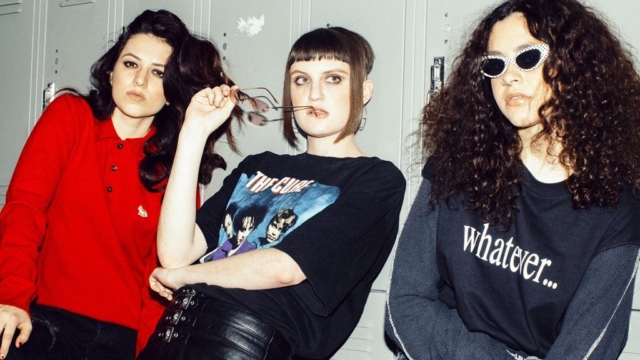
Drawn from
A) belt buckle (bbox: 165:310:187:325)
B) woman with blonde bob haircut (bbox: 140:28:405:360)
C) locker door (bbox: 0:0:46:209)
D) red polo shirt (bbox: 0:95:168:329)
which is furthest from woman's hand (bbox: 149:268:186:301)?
locker door (bbox: 0:0:46:209)

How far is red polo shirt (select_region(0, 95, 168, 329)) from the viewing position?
6.77ft

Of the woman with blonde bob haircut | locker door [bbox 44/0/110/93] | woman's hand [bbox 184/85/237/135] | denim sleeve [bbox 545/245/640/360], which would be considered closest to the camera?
denim sleeve [bbox 545/245/640/360]

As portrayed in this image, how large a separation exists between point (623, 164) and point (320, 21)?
1.13 meters

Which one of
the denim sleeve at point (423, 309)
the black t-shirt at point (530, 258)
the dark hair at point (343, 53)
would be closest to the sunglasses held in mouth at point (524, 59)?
the black t-shirt at point (530, 258)

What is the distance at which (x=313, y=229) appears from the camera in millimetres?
1691

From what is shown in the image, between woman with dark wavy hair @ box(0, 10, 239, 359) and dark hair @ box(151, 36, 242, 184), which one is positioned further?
dark hair @ box(151, 36, 242, 184)

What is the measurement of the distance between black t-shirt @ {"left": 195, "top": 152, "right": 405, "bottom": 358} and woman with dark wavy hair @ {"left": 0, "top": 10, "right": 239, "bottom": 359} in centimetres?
33

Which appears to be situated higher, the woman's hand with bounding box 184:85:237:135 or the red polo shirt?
the woman's hand with bounding box 184:85:237:135

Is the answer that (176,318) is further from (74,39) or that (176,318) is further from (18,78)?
(18,78)

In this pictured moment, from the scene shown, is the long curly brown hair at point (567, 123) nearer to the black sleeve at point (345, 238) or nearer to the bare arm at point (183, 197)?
the black sleeve at point (345, 238)

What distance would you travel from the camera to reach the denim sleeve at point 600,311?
56.1 inches

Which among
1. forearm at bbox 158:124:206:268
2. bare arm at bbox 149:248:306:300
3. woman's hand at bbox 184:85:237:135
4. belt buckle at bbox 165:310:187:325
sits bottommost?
belt buckle at bbox 165:310:187:325

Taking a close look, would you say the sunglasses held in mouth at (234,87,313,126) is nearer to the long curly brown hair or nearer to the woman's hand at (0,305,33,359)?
the long curly brown hair

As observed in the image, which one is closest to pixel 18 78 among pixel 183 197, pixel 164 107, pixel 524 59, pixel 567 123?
pixel 164 107
